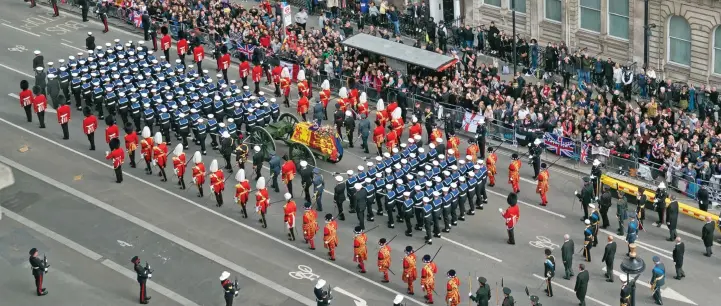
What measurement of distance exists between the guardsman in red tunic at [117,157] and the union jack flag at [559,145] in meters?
16.1

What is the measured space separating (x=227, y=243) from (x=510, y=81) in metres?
17.0

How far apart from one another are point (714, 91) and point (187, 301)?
2305cm

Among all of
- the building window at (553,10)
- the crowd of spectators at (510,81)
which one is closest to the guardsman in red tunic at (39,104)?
the crowd of spectators at (510,81)

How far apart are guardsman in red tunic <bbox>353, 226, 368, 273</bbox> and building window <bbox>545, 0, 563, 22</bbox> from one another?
803 inches

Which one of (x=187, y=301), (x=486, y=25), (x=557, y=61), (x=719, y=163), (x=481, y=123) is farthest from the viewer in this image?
(x=486, y=25)

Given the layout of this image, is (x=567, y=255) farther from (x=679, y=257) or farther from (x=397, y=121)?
(x=397, y=121)

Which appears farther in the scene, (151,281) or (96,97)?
(96,97)

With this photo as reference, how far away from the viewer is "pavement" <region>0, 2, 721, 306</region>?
52.2 metres

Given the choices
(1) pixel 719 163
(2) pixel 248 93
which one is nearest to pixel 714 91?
(1) pixel 719 163

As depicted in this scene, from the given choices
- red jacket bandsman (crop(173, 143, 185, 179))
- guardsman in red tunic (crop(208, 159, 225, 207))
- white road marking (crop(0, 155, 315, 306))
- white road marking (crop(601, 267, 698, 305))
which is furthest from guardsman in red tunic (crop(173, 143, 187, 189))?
white road marking (crop(601, 267, 698, 305))

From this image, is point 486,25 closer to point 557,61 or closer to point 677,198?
point 557,61

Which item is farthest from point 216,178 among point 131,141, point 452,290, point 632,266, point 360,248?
point 632,266

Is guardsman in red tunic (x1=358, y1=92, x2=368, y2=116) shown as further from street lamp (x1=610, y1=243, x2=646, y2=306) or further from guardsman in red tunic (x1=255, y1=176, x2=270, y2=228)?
street lamp (x1=610, y1=243, x2=646, y2=306)

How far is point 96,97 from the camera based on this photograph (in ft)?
212
